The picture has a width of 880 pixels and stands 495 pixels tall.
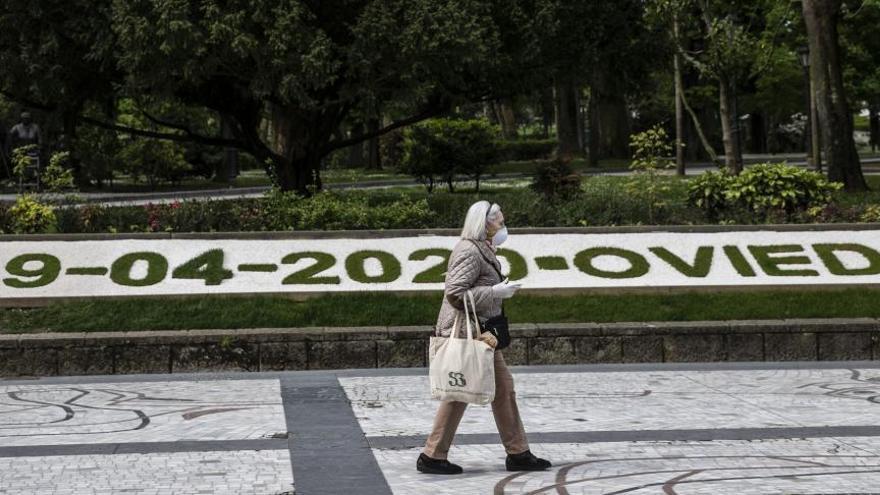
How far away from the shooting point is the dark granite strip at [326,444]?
8.62 m

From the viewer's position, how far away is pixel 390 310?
15.6 metres

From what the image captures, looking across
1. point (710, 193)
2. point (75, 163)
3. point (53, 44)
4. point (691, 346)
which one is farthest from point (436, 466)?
point (75, 163)

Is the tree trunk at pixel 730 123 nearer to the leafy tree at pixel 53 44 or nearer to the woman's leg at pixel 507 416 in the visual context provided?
the leafy tree at pixel 53 44

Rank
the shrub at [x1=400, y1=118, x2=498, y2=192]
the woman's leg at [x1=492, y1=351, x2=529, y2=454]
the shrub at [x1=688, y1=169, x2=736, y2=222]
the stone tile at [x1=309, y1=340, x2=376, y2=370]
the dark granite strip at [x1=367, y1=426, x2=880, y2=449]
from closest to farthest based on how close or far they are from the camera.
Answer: the woman's leg at [x1=492, y1=351, x2=529, y2=454] → the dark granite strip at [x1=367, y1=426, x2=880, y2=449] → the stone tile at [x1=309, y1=340, x2=376, y2=370] → the shrub at [x1=688, y1=169, x2=736, y2=222] → the shrub at [x1=400, y1=118, x2=498, y2=192]

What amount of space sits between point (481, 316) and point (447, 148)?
24849mm

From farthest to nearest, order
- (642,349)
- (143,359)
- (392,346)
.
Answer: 1. (642,349)
2. (392,346)
3. (143,359)

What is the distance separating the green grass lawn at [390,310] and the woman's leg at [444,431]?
6359mm

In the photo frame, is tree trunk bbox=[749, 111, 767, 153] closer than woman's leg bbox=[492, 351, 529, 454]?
No

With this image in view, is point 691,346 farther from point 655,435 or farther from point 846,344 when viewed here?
point 655,435

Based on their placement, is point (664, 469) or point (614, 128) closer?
point (664, 469)

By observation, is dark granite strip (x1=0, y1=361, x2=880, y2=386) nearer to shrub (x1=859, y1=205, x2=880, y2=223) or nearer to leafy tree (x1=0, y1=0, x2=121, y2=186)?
shrub (x1=859, y1=205, x2=880, y2=223)

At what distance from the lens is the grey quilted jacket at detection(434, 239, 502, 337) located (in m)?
8.94

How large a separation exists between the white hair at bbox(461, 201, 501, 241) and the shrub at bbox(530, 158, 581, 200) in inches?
548

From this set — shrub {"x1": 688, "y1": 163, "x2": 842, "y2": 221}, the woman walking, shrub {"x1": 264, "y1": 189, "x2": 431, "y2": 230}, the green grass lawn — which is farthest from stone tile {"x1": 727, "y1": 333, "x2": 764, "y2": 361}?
the woman walking
